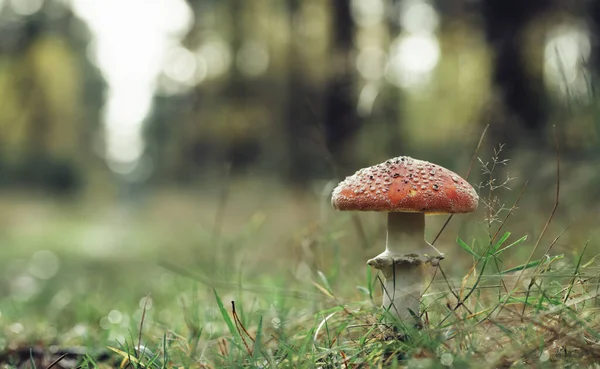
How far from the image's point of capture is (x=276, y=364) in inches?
58.2

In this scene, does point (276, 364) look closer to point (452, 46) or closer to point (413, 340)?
point (413, 340)

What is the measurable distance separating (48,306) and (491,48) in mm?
4943

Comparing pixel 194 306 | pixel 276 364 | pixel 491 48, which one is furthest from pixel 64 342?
pixel 491 48

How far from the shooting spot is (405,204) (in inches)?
60.9

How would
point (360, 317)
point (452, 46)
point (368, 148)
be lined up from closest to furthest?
point (360, 317)
point (368, 148)
point (452, 46)

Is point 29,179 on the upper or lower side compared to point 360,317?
lower

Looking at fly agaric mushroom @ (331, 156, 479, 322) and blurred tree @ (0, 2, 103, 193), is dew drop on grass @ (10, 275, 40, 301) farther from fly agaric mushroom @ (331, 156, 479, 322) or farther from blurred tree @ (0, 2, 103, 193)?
blurred tree @ (0, 2, 103, 193)

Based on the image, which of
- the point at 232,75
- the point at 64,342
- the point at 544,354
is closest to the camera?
A: the point at 544,354

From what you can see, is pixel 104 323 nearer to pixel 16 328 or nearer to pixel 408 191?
pixel 16 328

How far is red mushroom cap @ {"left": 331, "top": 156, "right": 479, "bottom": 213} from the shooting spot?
1546mm

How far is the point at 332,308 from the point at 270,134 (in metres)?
15.3

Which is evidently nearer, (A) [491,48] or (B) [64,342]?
(B) [64,342]

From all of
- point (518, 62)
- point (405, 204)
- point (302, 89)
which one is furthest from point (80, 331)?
point (302, 89)

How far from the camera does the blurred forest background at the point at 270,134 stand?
3.06 metres
